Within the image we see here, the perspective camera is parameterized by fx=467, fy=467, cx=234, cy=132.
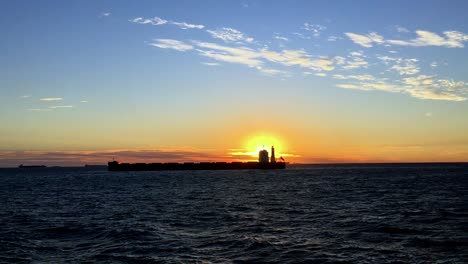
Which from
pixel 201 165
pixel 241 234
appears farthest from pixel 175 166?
pixel 241 234

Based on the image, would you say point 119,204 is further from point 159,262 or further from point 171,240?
point 159,262

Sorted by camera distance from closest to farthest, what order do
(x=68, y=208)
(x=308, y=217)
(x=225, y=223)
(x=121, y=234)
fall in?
1. (x=121, y=234)
2. (x=225, y=223)
3. (x=308, y=217)
4. (x=68, y=208)

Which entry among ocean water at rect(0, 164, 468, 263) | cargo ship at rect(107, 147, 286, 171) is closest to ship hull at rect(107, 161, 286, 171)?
cargo ship at rect(107, 147, 286, 171)

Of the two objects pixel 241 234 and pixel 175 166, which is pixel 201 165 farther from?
pixel 241 234

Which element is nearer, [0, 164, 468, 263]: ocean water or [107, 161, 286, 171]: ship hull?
[0, 164, 468, 263]: ocean water

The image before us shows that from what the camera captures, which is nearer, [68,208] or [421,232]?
[421,232]

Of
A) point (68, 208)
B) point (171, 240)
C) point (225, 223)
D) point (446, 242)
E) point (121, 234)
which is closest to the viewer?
point (446, 242)

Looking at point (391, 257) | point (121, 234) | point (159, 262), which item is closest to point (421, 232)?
point (391, 257)

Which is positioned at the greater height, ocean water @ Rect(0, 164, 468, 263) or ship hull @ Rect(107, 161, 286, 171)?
ship hull @ Rect(107, 161, 286, 171)

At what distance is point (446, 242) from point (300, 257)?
7.88 metres

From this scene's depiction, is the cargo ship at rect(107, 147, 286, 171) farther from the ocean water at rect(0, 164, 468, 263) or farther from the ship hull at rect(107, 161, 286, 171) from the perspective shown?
the ocean water at rect(0, 164, 468, 263)

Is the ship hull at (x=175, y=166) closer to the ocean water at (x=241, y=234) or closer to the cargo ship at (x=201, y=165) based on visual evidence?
the cargo ship at (x=201, y=165)

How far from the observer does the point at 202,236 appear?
25.4 metres

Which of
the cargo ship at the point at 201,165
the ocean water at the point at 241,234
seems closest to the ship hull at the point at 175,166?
the cargo ship at the point at 201,165
